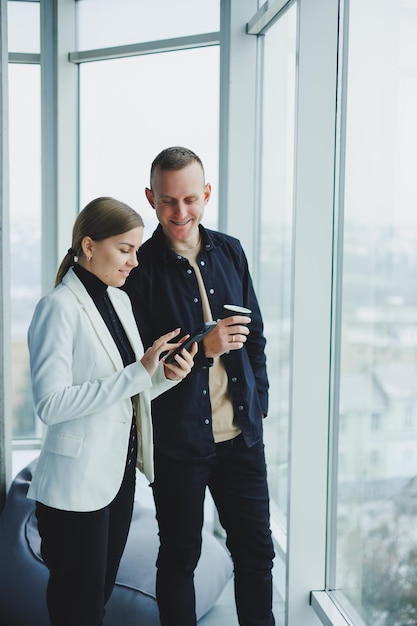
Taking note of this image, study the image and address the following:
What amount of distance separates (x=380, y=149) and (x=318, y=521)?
1.27 metres

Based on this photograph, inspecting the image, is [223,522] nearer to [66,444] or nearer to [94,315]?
[66,444]

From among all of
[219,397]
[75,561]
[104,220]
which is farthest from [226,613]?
[104,220]

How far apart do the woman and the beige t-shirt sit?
9.3 inches

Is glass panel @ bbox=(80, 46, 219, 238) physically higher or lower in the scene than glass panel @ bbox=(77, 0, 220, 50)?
lower

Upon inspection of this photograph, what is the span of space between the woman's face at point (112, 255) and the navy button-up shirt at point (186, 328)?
22 cm

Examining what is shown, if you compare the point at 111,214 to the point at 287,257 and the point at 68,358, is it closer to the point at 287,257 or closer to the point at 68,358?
the point at 68,358

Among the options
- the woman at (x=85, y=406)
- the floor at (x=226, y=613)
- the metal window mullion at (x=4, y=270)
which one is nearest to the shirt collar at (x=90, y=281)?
the woman at (x=85, y=406)

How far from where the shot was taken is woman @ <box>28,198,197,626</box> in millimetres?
1761

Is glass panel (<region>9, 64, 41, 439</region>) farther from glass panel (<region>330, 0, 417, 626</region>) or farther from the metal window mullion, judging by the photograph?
glass panel (<region>330, 0, 417, 626</region>)

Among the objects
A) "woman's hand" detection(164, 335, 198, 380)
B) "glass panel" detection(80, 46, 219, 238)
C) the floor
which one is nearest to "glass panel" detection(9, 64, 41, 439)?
"glass panel" detection(80, 46, 219, 238)

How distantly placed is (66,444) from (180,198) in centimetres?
70

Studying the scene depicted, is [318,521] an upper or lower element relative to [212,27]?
lower

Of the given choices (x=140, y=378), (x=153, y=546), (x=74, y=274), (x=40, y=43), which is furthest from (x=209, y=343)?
(x=40, y=43)

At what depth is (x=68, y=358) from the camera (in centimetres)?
176
